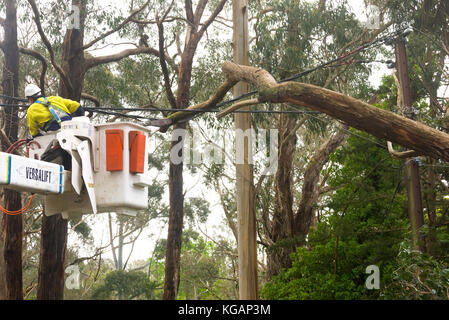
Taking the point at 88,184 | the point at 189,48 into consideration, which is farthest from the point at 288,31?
the point at 88,184

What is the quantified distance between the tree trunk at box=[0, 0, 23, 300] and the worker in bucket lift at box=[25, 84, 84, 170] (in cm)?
778

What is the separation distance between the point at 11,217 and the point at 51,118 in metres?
8.33

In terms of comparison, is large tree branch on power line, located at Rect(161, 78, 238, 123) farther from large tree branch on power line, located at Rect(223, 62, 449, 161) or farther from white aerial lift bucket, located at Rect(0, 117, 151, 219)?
white aerial lift bucket, located at Rect(0, 117, 151, 219)

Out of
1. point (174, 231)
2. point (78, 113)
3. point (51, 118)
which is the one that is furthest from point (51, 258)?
point (51, 118)

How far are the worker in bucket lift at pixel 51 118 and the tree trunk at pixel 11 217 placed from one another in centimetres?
778

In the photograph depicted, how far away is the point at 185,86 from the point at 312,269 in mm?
5836

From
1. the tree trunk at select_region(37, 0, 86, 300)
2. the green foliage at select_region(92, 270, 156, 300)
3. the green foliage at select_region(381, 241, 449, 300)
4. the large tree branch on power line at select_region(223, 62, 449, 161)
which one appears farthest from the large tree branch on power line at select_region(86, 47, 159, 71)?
the green foliage at select_region(92, 270, 156, 300)

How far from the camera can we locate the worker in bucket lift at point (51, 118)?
6.63m

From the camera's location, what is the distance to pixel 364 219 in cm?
1556

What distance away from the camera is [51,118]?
6.88 m

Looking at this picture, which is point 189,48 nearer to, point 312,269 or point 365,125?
point 312,269

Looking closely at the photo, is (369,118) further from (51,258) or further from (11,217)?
(11,217)

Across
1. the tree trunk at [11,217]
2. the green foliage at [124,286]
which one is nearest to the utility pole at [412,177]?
the tree trunk at [11,217]

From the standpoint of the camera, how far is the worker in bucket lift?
6629 millimetres
